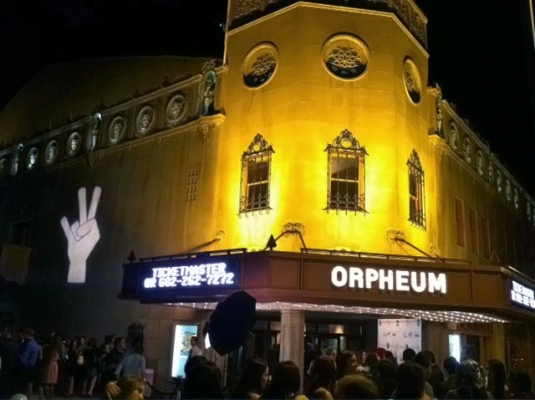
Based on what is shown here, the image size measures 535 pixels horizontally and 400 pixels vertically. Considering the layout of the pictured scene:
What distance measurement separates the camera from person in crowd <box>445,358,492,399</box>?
6.17 metres

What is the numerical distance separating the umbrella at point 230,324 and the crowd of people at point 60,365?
492 centimetres

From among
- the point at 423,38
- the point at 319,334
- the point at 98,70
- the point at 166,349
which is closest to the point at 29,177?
the point at 98,70

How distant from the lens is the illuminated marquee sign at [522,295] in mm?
15773

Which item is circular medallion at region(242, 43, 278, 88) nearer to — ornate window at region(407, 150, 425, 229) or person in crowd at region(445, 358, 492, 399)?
ornate window at region(407, 150, 425, 229)

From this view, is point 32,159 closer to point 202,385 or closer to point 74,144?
point 74,144

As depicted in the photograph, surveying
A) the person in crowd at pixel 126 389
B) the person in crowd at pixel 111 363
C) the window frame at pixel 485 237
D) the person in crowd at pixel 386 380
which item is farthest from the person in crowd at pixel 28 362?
the window frame at pixel 485 237

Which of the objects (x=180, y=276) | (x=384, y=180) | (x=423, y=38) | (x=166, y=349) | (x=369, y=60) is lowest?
(x=166, y=349)

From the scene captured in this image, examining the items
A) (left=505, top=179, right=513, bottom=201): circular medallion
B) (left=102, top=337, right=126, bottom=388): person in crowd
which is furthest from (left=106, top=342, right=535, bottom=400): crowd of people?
(left=505, top=179, right=513, bottom=201): circular medallion

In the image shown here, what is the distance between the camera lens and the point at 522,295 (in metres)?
16.5

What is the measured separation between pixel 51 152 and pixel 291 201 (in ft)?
55.8

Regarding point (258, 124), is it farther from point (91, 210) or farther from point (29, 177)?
point (29, 177)

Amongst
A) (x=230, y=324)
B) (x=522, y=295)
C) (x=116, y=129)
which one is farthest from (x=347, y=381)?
(x=116, y=129)

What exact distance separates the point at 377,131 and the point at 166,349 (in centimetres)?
1060

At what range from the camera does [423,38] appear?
2097 cm
